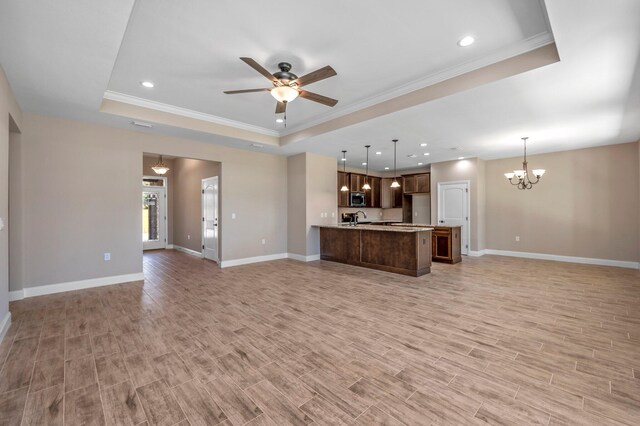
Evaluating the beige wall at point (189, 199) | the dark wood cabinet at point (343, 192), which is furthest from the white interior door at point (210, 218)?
the dark wood cabinet at point (343, 192)

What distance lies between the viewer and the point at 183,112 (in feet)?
16.0

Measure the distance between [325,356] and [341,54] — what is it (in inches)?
122

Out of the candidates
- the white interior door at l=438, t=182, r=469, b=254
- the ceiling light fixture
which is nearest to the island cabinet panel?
the white interior door at l=438, t=182, r=469, b=254

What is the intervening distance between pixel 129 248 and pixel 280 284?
2.81 meters

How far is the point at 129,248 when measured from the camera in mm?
5043

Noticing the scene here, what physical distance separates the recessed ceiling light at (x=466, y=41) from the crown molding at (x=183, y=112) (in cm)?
399

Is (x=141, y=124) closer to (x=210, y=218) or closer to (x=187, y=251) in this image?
(x=210, y=218)

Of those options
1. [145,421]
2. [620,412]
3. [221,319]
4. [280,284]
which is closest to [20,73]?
[221,319]

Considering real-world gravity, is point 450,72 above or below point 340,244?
above

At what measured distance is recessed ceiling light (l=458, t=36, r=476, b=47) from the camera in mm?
2840

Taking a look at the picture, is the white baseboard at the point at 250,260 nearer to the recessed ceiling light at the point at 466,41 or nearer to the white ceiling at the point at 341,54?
the white ceiling at the point at 341,54

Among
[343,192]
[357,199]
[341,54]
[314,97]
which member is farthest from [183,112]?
[357,199]

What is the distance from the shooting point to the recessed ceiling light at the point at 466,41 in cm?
284

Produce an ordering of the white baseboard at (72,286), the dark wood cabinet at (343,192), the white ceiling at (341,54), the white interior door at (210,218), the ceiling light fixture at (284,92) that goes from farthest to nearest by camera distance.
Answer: the dark wood cabinet at (343,192) < the white interior door at (210,218) < the white baseboard at (72,286) < the ceiling light fixture at (284,92) < the white ceiling at (341,54)
